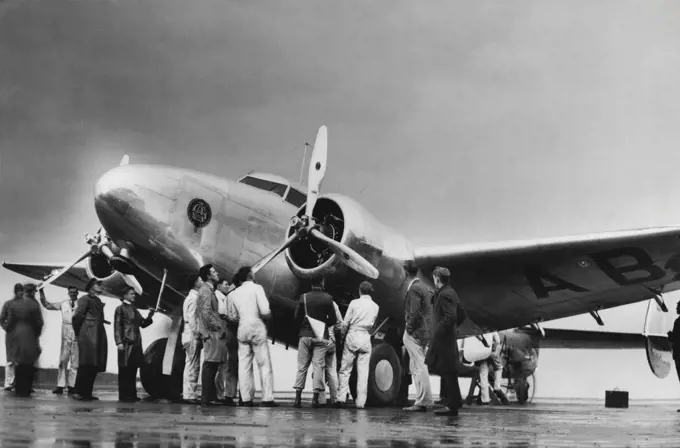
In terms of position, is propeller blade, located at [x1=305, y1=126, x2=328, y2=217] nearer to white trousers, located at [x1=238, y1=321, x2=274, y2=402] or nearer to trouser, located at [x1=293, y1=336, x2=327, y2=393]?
trouser, located at [x1=293, y1=336, x2=327, y2=393]

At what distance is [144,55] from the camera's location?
2202cm

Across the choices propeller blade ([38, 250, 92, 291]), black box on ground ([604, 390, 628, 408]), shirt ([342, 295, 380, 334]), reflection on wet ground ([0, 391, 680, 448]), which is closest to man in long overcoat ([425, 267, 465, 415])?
reflection on wet ground ([0, 391, 680, 448])

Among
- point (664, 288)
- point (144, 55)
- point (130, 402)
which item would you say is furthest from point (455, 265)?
point (144, 55)

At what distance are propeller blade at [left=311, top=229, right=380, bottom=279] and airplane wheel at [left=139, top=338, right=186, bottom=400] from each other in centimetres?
258

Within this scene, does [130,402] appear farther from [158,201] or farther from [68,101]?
[68,101]

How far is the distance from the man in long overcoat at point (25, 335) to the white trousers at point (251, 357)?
3368 mm

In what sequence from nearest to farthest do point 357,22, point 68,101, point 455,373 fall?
point 455,373
point 68,101
point 357,22

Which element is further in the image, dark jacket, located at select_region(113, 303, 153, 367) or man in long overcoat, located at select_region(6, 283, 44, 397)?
man in long overcoat, located at select_region(6, 283, 44, 397)

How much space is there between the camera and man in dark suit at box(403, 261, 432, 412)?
28.8 feet

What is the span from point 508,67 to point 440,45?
263cm

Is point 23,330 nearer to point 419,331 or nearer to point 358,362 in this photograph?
point 358,362

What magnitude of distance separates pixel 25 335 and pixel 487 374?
7821 millimetres

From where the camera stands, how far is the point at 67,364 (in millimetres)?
12750

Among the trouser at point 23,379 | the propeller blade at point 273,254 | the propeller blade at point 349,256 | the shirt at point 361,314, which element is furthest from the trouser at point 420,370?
the trouser at point 23,379
